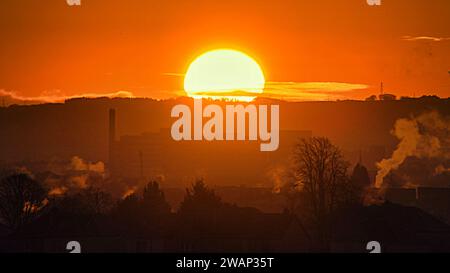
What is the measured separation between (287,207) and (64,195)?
606 inches

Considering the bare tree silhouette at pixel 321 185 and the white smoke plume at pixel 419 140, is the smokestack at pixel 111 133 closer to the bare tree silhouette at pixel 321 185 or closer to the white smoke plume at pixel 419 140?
the bare tree silhouette at pixel 321 185

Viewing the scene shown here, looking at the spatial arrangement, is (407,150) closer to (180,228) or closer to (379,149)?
(379,149)

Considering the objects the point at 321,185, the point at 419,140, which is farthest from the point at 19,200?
the point at 419,140

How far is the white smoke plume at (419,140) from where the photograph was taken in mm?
69875

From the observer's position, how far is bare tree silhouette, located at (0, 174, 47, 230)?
58312mm

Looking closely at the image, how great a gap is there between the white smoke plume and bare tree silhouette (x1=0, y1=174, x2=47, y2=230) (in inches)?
902

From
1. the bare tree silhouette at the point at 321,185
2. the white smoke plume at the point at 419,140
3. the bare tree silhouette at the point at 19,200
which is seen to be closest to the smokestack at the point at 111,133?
the bare tree silhouette at the point at 19,200

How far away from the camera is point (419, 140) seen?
7344 cm

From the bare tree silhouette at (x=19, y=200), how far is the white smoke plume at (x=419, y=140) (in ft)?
75.2

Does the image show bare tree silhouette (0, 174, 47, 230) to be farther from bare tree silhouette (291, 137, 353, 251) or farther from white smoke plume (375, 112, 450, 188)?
white smoke plume (375, 112, 450, 188)

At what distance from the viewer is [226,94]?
53031 mm
